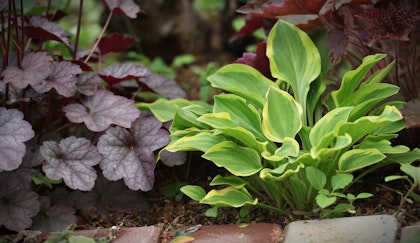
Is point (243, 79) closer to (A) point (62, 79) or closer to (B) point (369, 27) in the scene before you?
(B) point (369, 27)

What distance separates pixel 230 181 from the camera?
1.76 meters

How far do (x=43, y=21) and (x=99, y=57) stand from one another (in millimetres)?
313

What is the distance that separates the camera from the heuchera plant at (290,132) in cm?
162

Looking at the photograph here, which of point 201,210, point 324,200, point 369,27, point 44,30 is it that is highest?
point 369,27

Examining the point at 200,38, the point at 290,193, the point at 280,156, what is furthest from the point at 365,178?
the point at 200,38

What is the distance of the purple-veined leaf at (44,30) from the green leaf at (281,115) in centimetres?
84

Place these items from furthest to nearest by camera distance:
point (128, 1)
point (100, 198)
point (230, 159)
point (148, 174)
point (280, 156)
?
point (128, 1)
point (100, 198)
point (148, 174)
point (230, 159)
point (280, 156)

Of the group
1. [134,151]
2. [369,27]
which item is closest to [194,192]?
[134,151]

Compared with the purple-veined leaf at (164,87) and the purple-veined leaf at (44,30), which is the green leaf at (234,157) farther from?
the purple-veined leaf at (44,30)

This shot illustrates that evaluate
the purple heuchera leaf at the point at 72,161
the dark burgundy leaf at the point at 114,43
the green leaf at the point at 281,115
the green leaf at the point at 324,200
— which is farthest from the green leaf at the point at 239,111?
the dark burgundy leaf at the point at 114,43

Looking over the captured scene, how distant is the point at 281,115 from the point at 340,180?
27cm

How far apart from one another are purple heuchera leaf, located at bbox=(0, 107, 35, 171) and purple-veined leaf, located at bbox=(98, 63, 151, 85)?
17.0 inches

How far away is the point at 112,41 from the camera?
7.64 feet

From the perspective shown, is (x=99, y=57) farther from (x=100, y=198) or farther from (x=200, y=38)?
(x=200, y=38)
